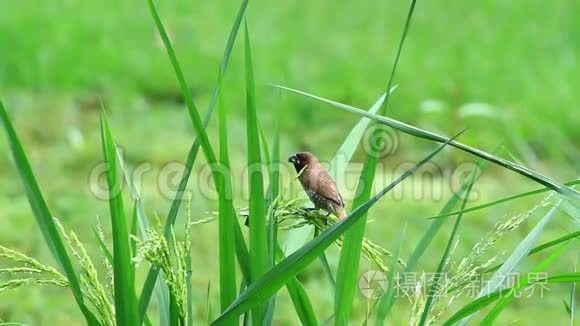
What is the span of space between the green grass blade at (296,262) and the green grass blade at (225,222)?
0.09 m

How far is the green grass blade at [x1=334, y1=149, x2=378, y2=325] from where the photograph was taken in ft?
3.37

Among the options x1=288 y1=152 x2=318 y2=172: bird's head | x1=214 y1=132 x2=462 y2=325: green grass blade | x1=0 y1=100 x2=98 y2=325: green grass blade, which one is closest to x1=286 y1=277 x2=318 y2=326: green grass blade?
→ x1=214 y1=132 x2=462 y2=325: green grass blade

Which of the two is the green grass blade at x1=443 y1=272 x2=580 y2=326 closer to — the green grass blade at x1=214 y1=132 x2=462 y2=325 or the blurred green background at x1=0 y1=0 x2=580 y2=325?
the green grass blade at x1=214 y1=132 x2=462 y2=325

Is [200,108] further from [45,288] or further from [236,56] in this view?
[45,288]

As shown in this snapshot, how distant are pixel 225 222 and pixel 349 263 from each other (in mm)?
148

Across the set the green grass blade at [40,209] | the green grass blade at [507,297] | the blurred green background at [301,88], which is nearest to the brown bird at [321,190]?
the green grass blade at [507,297]

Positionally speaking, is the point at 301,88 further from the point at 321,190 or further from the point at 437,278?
the point at 437,278

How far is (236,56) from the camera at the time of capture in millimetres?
4379

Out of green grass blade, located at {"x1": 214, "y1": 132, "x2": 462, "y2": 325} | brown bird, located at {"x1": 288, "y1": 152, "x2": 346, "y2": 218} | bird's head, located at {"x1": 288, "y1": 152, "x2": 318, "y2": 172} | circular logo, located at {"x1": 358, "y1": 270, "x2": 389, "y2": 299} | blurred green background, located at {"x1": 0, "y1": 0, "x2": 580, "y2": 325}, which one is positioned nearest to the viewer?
green grass blade, located at {"x1": 214, "y1": 132, "x2": 462, "y2": 325}

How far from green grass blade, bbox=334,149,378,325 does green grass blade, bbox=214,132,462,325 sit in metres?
0.13

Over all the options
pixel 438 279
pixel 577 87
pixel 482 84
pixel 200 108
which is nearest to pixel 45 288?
pixel 200 108

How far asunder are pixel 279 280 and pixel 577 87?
11.5 ft

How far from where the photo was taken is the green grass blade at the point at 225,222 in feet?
3.23

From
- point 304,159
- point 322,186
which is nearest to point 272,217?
point 322,186
